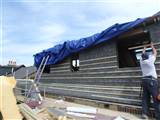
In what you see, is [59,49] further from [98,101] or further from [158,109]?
[158,109]

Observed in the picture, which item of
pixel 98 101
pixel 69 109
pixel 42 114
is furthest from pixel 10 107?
pixel 98 101

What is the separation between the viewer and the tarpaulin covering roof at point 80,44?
7.97 m

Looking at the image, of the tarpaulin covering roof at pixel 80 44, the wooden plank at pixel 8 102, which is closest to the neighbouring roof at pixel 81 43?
the tarpaulin covering roof at pixel 80 44

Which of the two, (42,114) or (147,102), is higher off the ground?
(147,102)

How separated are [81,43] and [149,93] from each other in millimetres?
4103

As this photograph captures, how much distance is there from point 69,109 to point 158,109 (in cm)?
297

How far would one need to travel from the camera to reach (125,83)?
8.02 m

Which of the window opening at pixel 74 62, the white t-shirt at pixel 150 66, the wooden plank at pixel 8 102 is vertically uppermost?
the window opening at pixel 74 62

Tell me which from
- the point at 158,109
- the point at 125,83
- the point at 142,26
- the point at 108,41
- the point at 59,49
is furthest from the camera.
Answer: the point at 59,49

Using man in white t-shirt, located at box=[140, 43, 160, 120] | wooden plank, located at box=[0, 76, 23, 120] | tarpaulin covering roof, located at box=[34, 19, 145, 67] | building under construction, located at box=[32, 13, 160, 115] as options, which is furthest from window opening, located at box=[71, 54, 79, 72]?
man in white t-shirt, located at box=[140, 43, 160, 120]

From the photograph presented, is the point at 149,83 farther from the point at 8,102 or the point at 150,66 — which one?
the point at 8,102

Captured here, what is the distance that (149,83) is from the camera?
21.7 feet

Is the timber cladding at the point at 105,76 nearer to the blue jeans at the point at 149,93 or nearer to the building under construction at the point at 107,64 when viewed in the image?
the building under construction at the point at 107,64

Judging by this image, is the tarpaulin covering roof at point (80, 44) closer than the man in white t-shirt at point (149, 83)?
No
